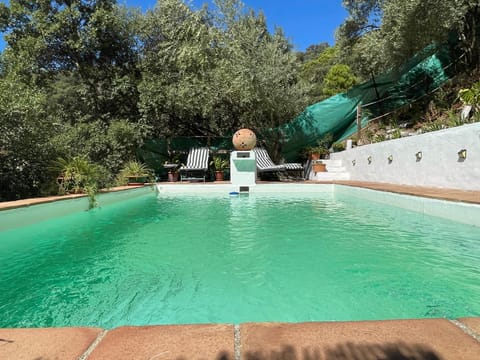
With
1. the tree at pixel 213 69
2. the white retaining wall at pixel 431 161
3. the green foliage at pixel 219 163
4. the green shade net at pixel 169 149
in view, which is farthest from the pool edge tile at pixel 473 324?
the green shade net at pixel 169 149

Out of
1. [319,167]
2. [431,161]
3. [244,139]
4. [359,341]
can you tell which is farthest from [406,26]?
[359,341]

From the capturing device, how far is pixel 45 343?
1.44 metres

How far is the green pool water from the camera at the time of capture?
2418 mm

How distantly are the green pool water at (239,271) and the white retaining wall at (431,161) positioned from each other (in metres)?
1.76

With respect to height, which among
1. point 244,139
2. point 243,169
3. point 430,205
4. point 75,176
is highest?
point 244,139

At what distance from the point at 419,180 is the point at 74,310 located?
8171 mm

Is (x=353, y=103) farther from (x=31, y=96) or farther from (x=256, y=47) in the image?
(x=31, y=96)

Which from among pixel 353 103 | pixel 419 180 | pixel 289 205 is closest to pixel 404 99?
pixel 353 103

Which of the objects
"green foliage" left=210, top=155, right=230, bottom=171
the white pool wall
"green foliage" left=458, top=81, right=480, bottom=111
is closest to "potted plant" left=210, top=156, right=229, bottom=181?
"green foliage" left=210, top=155, right=230, bottom=171

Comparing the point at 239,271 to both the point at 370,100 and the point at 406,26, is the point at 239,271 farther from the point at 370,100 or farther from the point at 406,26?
the point at 370,100

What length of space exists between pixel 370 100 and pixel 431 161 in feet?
20.0

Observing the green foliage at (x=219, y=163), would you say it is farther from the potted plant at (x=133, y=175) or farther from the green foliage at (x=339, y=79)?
the green foliage at (x=339, y=79)

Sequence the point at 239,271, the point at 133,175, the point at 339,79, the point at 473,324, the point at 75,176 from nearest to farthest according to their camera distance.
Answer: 1. the point at 473,324
2. the point at 239,271
3. the point at 75,176
4. the point at 133,175
5. the point at 339,79

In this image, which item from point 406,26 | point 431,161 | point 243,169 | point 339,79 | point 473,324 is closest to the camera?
point 473,324
